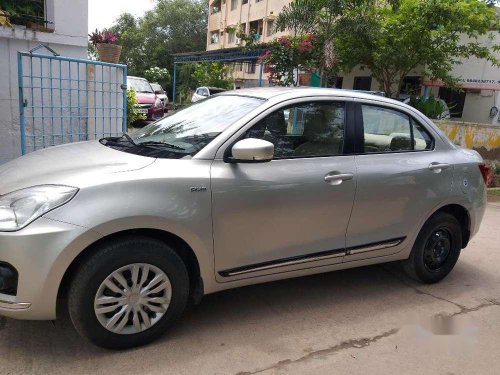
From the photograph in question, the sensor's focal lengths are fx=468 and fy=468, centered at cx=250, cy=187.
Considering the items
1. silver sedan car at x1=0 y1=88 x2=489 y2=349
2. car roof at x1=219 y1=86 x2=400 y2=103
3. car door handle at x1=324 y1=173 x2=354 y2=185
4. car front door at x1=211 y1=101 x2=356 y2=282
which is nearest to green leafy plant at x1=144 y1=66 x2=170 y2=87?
silver sedan car at x1=0 y1=88 x2=489 y2=349

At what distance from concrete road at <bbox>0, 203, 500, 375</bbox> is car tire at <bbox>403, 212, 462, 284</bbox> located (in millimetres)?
131

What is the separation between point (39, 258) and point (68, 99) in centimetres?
519

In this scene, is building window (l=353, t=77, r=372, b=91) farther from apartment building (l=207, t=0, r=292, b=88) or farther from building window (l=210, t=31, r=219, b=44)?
building window (l=210, t=31, r=219, b=44)

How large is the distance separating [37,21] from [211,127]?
16.3 ft

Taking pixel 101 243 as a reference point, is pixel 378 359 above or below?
below

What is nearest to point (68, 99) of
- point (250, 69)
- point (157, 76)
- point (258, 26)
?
point (250, 69)

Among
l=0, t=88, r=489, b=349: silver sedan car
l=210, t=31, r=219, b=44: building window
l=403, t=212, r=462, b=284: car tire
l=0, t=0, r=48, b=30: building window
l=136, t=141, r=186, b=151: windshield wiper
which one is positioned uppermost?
l=210, t=31, r=219, b=44: building window

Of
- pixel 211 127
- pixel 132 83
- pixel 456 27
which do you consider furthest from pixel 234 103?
pixel 132 83

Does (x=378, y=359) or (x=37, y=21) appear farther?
(x=37, y=21)

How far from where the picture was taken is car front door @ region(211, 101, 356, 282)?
306 cm

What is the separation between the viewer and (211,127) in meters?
3.33

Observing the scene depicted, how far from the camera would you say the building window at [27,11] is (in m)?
6.59

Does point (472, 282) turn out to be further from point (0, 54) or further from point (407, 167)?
point (0, 54)

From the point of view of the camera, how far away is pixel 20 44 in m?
6.62
